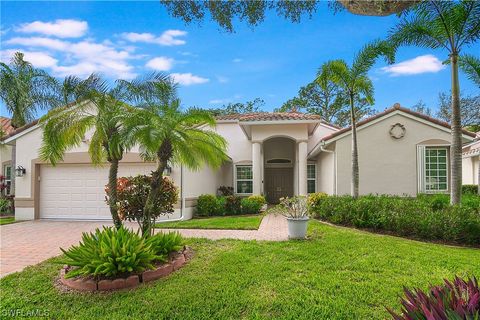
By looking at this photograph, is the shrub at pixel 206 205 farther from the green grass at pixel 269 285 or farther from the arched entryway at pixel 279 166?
the green grass at pixel 269 285

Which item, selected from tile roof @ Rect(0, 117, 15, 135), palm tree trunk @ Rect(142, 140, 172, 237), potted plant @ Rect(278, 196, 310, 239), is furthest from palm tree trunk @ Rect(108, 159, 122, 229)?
tile roof @ Rect(0, 117, 15, 135)

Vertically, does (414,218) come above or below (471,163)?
below

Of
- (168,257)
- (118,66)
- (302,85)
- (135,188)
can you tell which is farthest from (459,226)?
(302,85)

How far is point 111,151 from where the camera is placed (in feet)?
23.4

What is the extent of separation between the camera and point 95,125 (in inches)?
291

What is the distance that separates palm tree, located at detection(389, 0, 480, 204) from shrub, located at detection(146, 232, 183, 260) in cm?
875

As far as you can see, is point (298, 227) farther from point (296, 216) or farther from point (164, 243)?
point (164, 243)

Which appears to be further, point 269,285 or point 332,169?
point 332,169

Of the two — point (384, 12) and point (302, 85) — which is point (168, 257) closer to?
point (384, 12)

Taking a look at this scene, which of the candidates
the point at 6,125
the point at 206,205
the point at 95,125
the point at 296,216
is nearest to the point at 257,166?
the point at 206,205

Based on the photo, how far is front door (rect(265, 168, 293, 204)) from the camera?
2128 centimetres

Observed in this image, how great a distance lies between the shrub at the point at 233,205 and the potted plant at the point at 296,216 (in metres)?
6.42

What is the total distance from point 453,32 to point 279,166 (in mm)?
12852

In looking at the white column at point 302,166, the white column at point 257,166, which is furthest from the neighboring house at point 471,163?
the white column at point 257,166
